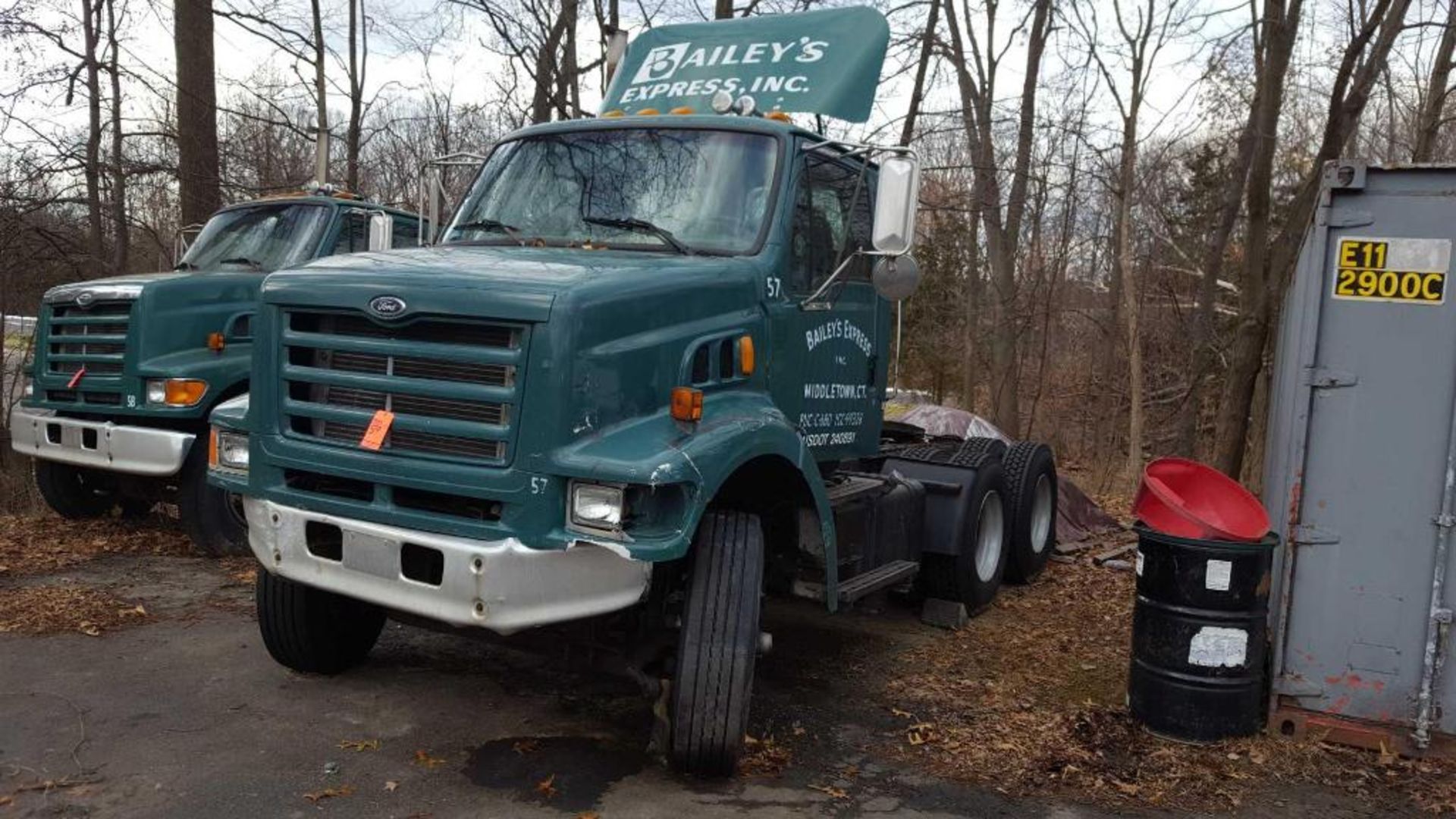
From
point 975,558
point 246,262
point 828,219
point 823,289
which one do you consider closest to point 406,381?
point 823,289

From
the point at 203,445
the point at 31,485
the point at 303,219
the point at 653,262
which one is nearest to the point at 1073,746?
the point at 653,262

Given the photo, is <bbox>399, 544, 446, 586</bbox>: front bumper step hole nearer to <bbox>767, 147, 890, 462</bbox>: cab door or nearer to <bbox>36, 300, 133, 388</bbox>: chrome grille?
<bbox>767, 147, 890, 462</bbox>: cab door

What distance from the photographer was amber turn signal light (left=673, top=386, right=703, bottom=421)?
13.4 feet

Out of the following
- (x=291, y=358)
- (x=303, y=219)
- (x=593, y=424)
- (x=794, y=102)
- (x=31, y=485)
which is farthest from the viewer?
(x=31, y=485)

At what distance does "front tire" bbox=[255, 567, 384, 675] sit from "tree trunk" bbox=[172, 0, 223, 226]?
8.44 m

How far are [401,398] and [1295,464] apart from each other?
3760 mm

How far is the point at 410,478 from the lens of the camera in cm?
395

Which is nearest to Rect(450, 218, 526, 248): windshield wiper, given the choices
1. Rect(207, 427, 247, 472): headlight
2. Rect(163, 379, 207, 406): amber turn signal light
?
Rect(207, 427, 247, 472): headlight

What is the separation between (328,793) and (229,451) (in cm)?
143

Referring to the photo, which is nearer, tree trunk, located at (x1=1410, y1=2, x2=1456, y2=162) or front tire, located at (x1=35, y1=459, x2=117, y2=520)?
front tire, located at (x1=35, y1=459, x2=117, y2=520)

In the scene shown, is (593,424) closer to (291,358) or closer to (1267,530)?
(291,358)

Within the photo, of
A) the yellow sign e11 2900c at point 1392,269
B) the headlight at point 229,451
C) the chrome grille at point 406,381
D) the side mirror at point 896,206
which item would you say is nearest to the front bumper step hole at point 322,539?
the chrome grille at point 406,381

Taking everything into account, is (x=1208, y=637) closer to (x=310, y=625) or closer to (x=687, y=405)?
(x=687, y=405)

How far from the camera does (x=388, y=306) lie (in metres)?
4.02
